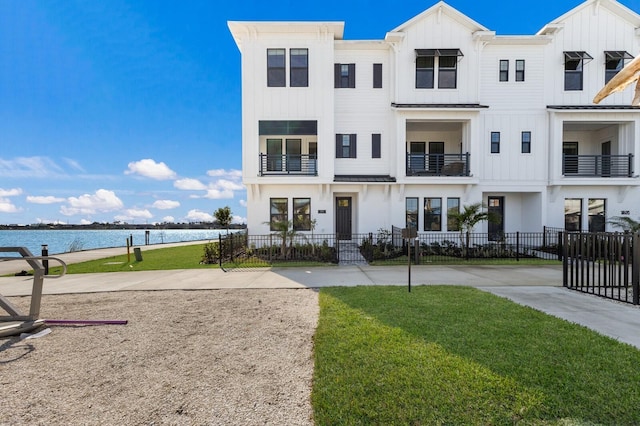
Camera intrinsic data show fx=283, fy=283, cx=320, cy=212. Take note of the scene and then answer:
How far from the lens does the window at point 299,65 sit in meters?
16.2

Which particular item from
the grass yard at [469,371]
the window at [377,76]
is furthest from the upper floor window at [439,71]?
the grass yard at [469,371]

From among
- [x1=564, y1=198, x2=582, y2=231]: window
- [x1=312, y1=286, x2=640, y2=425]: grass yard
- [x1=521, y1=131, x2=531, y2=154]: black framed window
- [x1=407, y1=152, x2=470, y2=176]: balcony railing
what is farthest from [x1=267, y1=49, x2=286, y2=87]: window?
[x1=564, y1=198, x2=582, y2=231]: window

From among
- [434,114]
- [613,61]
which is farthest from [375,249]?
[613,61]

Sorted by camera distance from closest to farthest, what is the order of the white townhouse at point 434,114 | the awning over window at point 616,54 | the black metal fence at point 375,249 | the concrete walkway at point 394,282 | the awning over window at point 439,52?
the concrete walkway at point 394,282 < the black metal fence at point 375,249 < the awning over window at point 439,52 < the white townhouse at point 434,114 < the awning over window at point 616,54

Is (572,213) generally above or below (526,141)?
below

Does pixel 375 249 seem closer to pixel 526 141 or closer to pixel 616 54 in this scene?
pixel 526 141

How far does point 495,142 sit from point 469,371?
17.0m

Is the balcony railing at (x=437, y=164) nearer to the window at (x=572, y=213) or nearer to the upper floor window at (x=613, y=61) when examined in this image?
the window at (x=572, y=213)

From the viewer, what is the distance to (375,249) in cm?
1421

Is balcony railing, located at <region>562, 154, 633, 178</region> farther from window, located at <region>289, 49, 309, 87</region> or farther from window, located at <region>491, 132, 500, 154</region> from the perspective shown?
window, located at <region>289, 49, 309, 87</region>

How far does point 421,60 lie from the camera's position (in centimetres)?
1655

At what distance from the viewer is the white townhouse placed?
53.0 ft

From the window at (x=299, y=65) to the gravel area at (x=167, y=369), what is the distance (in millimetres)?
13775

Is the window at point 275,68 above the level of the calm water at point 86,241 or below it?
above
